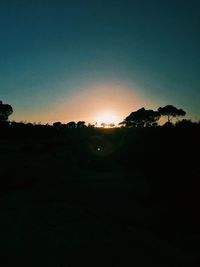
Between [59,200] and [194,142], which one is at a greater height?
[194,142]

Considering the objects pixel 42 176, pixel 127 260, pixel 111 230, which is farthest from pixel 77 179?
pixel 127 260

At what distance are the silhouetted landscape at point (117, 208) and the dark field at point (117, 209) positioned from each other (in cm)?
2

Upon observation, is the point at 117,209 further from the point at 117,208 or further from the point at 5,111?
the point at 5,111

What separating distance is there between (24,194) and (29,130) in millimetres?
38619

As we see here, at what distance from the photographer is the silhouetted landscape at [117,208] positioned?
803cm

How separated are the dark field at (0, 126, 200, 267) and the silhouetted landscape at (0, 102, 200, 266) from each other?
0.08ft

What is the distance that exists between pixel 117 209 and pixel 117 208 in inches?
5.2

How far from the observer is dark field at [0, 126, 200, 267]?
801 cm

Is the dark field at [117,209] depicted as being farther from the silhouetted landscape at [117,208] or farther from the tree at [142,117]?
the tree at [142,117]

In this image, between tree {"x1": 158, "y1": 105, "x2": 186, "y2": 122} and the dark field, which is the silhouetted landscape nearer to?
the dark field

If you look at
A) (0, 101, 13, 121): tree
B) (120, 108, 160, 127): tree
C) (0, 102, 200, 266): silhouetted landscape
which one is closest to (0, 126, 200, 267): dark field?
(0, 102, 200, 266): silhouetted landscape

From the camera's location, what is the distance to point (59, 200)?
44.3 ft

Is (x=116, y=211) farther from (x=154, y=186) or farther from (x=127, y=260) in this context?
(x=127, y=260)

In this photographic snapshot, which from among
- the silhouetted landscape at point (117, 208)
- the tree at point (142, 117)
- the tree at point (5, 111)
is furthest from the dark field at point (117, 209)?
the tree at point (142, 117)
